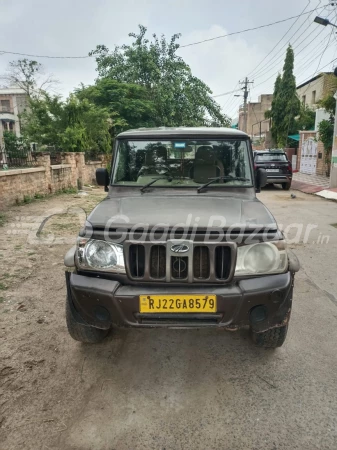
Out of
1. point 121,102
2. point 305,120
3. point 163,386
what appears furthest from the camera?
point 305,120

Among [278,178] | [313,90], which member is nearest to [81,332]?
[278,178]

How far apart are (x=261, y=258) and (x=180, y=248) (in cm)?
58

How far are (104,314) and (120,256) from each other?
0.42 m

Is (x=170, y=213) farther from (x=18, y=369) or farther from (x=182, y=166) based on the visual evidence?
(x=18, y=369)

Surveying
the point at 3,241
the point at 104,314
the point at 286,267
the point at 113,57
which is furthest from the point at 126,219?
the point at 113,57

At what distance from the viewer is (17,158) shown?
10859mm

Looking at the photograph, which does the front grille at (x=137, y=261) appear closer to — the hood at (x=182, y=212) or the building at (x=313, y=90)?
the hood at (x=182, y=212)

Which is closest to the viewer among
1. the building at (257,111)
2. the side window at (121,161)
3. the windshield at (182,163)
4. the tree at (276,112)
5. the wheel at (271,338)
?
the wheel at (271,338)

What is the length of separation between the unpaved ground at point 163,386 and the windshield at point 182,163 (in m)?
1.49

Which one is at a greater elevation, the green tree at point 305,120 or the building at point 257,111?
the building at point 257,111

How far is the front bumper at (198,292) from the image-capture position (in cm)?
227

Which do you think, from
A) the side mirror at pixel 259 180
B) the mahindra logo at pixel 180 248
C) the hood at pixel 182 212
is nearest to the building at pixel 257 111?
the side mirror at pixel 259 180

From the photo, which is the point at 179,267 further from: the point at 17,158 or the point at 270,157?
the point at 270,157

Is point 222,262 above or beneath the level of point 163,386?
above
